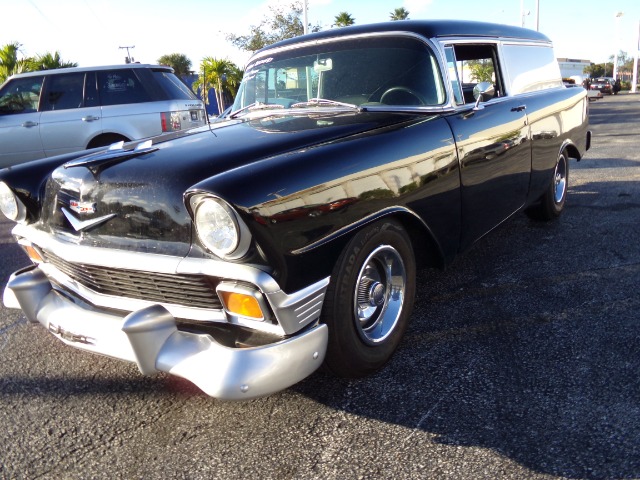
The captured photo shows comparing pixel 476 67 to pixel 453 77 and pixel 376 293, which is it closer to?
pixel 453 77

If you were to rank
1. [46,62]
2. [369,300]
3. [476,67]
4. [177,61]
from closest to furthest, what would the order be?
[369,300] < [476,67] < [46,62] < [177,61]

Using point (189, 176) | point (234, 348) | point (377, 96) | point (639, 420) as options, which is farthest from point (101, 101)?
point (639, 420)

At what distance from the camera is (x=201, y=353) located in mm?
2035

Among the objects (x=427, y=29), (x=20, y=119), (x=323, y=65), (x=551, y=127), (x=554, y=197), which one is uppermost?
(x=427, y=29)

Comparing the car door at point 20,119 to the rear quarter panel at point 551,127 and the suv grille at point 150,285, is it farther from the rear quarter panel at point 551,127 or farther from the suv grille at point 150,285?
the rear quarter panel at point 551,127

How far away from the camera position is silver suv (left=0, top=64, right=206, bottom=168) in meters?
7.29

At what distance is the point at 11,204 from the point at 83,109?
16.2 ft

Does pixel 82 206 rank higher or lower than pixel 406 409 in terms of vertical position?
higher

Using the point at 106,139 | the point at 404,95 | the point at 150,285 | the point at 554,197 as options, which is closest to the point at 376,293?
the point at 150,285

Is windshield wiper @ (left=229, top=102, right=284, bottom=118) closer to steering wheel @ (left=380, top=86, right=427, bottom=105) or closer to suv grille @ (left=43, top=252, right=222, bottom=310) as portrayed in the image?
steering wheel @ (left=380, top=86, right=427, bottom=105)

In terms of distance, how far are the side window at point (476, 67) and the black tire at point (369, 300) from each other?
133 cm

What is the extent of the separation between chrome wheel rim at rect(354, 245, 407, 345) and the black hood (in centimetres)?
61

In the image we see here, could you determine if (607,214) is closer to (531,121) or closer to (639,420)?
(531,121)

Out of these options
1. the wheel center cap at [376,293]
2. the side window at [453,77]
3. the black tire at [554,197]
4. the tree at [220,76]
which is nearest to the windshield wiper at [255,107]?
the side window at [453,77]
